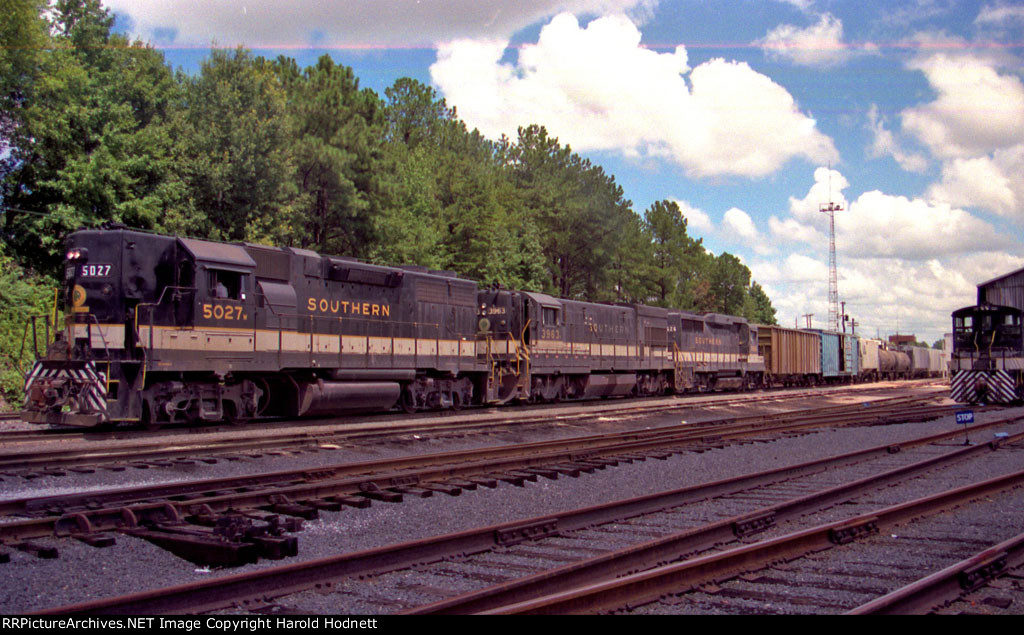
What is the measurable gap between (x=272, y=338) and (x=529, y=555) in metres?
11.1

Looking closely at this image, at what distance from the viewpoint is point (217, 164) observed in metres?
27.9

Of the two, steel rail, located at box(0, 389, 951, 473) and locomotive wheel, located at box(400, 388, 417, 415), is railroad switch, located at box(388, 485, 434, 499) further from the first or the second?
locomotive wheel, located at box(400, 388, 417, 415)

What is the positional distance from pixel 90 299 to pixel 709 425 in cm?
1260

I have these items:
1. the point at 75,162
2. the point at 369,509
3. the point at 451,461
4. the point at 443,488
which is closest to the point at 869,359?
the point at 75,162

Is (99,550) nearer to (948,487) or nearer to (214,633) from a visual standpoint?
(214,633)

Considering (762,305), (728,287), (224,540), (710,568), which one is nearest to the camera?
(710,568)

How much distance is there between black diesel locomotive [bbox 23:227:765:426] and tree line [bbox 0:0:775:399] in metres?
11.0

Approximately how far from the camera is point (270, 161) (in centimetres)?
2881

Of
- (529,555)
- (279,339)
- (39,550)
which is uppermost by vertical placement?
(279,339)

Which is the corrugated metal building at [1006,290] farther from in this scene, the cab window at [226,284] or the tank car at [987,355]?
the cab window at [226,284]

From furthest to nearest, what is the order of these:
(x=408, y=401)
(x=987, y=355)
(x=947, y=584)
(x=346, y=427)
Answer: (x=987, y=355) < (x=408, y=401) < (x=346, y=427) < (x=947, y=584)

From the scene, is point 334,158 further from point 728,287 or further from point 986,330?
point 728,287

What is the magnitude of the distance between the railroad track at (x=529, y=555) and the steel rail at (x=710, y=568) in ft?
0.05

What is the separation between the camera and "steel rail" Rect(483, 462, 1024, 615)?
441 centimetres
